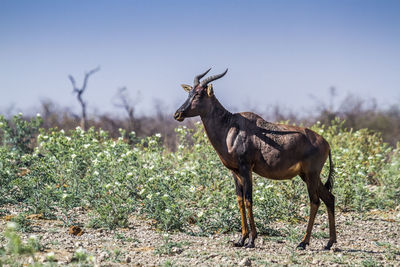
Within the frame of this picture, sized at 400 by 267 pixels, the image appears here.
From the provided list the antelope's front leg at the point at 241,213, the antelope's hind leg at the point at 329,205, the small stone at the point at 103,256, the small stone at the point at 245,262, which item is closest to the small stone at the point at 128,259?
the small stone at the point at 103,256

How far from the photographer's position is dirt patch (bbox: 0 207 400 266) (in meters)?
5.72

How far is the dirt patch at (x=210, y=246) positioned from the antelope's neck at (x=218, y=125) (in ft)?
4.29

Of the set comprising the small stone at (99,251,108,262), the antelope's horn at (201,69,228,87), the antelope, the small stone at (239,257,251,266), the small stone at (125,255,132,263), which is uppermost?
the antelope's horn at (201,69,228,87)

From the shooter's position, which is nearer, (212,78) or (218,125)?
(212,78)

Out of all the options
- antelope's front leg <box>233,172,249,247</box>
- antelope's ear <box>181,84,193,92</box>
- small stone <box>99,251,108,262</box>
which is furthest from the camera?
antelope's ear <box>181,84,193,92</box>

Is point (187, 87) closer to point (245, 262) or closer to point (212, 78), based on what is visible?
point (212, 78)

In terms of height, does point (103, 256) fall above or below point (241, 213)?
below

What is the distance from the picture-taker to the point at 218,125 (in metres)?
6.69

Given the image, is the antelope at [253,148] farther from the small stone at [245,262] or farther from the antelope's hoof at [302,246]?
the small stone at [245,262]

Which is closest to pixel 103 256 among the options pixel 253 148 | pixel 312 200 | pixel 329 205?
pixel 253 148

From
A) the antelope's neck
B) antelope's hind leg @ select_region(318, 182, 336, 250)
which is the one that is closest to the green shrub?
antelope's hind leg @ select_region(318, 182, 336, 250)

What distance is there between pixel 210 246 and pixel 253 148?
1377 millimetres

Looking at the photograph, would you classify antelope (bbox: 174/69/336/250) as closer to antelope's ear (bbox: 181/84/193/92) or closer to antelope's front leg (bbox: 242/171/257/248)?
antelope's front leg (bbox: 242/171/257/248)

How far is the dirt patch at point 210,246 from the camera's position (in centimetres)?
572
